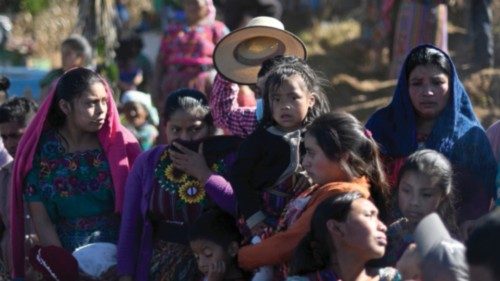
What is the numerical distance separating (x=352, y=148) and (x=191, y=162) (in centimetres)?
96

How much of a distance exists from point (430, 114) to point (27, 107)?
102 inches

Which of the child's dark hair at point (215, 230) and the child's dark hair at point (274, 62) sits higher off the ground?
the child's dark hair at point (274, 62)

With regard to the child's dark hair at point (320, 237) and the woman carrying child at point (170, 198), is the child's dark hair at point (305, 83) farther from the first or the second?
the child's dark hair at point (320, 237)

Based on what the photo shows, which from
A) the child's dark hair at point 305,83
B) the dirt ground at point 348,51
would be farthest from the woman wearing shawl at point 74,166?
the dirt ground at point 348,51

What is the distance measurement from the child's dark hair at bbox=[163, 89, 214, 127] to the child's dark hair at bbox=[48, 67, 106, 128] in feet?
1.40

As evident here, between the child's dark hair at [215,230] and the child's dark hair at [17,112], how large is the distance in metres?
1.89

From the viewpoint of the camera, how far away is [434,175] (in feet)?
16.6

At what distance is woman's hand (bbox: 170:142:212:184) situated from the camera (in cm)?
558

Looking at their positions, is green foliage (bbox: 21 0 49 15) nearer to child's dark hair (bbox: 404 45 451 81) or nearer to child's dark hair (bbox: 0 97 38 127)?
child's dark hair (bbox: 0 97 38 127)

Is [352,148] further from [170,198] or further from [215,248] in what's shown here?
[170,198]

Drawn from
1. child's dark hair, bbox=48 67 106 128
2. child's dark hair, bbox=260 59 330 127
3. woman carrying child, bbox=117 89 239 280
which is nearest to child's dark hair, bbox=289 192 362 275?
child's dark hair, bbox=260 59 330 127

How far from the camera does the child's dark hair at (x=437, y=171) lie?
199 inches

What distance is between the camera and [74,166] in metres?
6.00

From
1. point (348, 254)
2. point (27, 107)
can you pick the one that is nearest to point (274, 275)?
point (348, 254)
